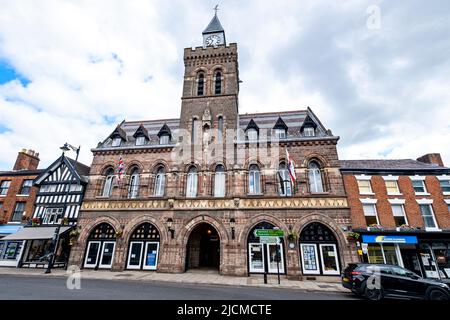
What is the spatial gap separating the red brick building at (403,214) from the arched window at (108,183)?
18748 mm

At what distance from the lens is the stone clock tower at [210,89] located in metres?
18.8

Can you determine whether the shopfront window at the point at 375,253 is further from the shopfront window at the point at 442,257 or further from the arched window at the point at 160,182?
the arched window at the point at 160,182

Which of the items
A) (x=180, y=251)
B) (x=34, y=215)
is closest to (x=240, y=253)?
(x=180, y=251)

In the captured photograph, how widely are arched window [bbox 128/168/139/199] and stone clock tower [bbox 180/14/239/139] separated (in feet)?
18.4

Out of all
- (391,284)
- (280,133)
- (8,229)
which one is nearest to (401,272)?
(391,284)

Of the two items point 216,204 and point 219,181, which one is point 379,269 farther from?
point 219,181

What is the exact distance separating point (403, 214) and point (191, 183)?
50.9ft

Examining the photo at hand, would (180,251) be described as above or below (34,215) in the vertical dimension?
below

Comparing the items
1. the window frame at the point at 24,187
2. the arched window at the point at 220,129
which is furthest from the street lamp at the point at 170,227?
the window frame at the point at 24,187

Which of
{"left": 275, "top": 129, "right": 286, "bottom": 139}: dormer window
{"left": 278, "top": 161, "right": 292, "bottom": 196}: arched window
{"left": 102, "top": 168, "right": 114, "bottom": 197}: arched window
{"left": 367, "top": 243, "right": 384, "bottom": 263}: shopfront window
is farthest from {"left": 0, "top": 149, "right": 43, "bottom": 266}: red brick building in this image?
{"left": 367, "top": 243, "right": 384, "bottom": 263}: shopfront window

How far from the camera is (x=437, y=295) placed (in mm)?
8742
